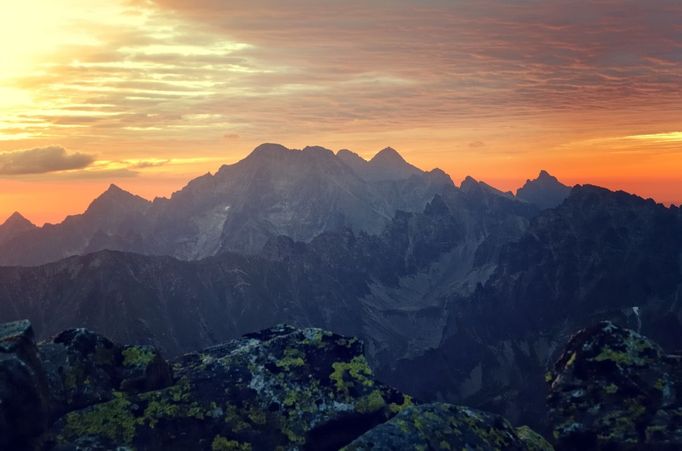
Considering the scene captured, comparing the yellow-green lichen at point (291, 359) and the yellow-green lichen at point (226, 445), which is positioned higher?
the yellow-green lichen at point (291, 359)

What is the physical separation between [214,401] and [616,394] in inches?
842

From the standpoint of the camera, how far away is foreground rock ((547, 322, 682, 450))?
112 ft

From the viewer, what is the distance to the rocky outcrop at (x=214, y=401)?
103 ft

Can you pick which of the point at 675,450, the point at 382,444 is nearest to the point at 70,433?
the point at 382,444

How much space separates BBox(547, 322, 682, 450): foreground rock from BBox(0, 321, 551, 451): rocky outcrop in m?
2.27

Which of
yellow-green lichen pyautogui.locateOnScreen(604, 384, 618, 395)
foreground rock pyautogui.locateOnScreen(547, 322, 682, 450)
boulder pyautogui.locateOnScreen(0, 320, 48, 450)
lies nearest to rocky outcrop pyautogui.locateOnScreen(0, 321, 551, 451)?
boulder pyautogui.locateOnScreen(0, 320, 48, 450)

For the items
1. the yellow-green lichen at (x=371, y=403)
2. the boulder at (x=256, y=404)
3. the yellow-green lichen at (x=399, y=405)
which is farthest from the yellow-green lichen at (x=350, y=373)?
the yellow-green lichen at (x=399, y=405)

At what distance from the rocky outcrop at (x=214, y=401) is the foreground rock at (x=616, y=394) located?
7.45 feet

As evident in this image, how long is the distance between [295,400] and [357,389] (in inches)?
155

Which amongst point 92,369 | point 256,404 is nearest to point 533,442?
point 256,404

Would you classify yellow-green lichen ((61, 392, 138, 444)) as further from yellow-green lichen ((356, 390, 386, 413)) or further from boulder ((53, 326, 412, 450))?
yellow-green lichen ((356, 390, 386, 413))

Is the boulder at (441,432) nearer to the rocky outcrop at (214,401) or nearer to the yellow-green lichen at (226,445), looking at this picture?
the rocky outcrop at (214,401)

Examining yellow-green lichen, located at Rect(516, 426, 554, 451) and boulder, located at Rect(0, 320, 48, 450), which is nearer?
boulder, located at Rect(0, 320, 48, 450)

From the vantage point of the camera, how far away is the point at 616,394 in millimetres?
36281
